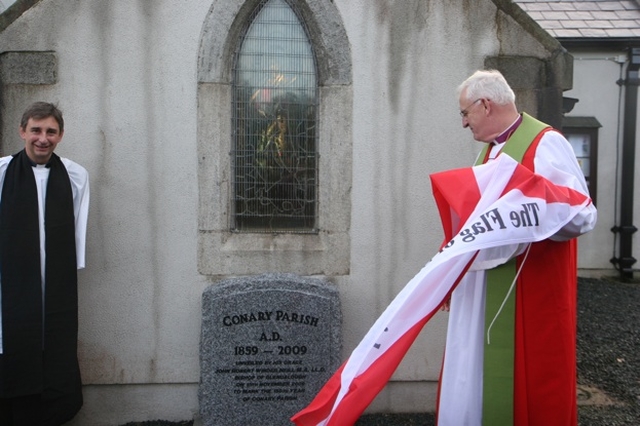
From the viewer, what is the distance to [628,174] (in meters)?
10.4

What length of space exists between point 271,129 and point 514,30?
1860mm

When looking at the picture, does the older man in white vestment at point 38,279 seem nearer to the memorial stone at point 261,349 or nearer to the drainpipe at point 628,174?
the memorial stone at point 261,349

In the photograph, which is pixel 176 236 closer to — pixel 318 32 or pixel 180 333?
pixel 180 333

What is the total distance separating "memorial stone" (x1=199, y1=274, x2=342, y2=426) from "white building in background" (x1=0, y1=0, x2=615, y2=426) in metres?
0.30

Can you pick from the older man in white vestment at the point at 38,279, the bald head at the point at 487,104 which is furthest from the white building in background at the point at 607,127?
the older man in white vestment at the point at 38,279

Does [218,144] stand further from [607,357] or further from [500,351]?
[607,357]

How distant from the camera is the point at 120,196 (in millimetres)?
4480

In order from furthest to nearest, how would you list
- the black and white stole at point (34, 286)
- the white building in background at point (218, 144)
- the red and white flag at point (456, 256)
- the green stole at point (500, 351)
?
the white building in background at point (218, 144) → the black and white stole at point (34, 286) → the green stole at point (500, 351) → the red and white flag at point (456, 256)

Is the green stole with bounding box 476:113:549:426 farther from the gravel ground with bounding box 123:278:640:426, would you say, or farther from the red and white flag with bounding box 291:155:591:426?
the gravel ground with bounding box 123:278:640:426

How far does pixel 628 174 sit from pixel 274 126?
25.7 feet

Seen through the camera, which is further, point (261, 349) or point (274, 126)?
point (274, 126)

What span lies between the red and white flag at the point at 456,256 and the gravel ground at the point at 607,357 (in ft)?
6.20

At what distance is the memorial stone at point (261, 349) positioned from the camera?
168 inches

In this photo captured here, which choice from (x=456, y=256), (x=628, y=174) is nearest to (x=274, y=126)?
(x=456, y=256)
